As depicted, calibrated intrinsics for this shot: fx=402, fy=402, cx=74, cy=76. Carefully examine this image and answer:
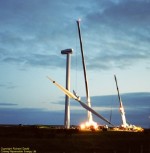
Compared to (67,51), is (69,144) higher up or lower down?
lower down

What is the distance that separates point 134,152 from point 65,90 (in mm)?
89101

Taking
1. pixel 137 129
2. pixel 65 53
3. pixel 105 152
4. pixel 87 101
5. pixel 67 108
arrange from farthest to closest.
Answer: pixel 137 129 → pixel 87 101 → pixel 65 53 → pixel 67 108 → pixel 105 152

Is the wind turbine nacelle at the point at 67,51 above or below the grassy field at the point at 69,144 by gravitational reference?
above

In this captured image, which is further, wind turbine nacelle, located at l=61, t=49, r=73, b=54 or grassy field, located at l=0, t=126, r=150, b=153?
wind turbine nacelle, located at l=61, t=49, r=73, b=54

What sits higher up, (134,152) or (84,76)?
(84,76)

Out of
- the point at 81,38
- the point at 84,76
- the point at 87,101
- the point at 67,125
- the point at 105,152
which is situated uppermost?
the point at 81,38

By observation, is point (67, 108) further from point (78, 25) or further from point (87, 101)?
point (78, 25)

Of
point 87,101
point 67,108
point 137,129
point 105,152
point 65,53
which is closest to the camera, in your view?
point 105,152

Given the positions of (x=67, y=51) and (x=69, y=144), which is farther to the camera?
(x=67, y=51)

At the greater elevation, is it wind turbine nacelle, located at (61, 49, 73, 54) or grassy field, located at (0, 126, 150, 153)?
wind turbine nacelle, located at (61, 49, 73, 54)

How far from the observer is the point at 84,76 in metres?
183

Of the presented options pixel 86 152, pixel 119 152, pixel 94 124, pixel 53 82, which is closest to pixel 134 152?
pixel 119 152

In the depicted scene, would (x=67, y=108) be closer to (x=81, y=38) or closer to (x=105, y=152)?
(x=81, y=38)

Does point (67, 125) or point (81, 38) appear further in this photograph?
point (81, 38)
